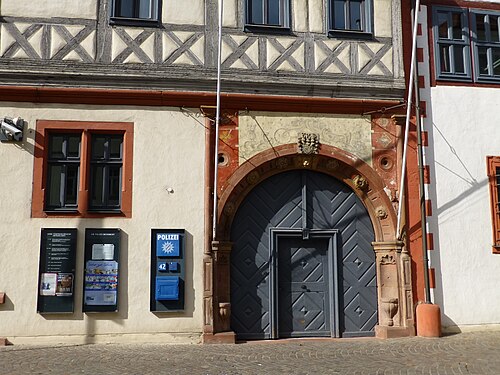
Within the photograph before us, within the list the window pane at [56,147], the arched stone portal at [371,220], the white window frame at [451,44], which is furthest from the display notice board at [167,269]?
the white window frame at [451,44]

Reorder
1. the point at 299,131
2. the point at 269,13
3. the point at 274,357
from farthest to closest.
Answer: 1. the point at 269,13
2. the point at 299,131
3. the point at 274,357

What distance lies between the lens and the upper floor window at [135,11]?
9945 millimetres

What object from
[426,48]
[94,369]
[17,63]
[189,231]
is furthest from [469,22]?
[94,369]

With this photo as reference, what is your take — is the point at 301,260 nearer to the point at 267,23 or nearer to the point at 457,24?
the point at 267,23

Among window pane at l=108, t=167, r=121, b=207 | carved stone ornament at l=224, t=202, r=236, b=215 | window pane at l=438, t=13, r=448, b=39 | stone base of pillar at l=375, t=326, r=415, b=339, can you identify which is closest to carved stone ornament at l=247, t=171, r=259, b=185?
carved stone ornament at l=224, t=202, r=236, b=215

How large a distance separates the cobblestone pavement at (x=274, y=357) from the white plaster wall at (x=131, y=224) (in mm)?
377

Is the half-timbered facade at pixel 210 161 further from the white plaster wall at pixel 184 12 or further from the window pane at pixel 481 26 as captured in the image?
the window pane at pixel 481 26

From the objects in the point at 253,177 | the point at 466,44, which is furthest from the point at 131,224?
the point at 466,44

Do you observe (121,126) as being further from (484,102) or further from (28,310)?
(484,102)

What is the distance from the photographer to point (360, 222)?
34.3ft

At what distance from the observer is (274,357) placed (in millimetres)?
8367

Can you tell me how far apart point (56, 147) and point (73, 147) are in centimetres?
28

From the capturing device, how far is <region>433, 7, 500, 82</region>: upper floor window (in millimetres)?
10992

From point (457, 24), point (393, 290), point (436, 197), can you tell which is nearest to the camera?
point (393, 290)
